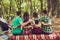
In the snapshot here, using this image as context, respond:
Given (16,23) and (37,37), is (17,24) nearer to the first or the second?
(16,23)

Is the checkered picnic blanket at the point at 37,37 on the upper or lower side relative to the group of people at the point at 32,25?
lower

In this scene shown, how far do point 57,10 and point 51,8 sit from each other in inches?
5.1

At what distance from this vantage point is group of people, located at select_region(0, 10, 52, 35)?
425 cm

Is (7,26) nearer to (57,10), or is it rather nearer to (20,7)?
(20,7)

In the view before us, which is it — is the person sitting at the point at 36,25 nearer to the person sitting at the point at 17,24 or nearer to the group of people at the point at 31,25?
the group of people at the point at 31,25

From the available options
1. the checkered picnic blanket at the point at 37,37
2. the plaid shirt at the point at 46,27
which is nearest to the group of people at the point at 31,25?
the plaid shirt at the point at 46,27

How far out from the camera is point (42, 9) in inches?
170

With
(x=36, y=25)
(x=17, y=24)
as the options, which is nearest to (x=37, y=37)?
(x=36, y=25)

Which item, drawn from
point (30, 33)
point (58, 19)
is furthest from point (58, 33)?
point (30, 33)

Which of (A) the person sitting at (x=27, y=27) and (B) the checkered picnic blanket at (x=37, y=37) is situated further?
(A) the person sitting at (x=27, y=27)

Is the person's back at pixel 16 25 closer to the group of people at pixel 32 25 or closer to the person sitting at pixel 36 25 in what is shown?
the group of people at pixel 32 25

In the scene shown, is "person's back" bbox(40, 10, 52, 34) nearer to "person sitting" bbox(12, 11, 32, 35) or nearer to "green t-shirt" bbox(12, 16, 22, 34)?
"person sitting" bbox(12, 11, 32, 35)

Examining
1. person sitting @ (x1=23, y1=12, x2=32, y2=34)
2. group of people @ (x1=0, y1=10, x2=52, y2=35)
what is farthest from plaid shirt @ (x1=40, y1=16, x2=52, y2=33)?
person sitting @ (x1=23, y1=12, x2=32, y2=34)

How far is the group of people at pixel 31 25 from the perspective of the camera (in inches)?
167
